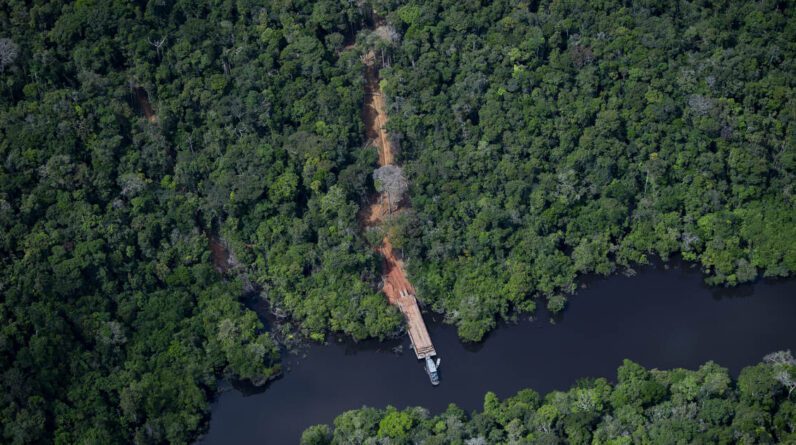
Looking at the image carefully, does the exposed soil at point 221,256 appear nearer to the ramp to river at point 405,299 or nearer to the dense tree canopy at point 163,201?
the dense tree canopy at point 163,201

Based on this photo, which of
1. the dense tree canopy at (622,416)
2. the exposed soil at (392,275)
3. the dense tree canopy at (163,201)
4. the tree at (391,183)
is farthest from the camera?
the tree at (391,183)

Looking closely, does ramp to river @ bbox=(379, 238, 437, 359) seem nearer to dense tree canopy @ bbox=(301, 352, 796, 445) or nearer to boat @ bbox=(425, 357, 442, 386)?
boat @ bbox=(425, 357, 442, 386)

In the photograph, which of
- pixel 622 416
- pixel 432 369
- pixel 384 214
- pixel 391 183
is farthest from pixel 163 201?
pixel 622 416

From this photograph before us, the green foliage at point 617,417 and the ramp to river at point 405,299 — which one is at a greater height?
the ramp to river at point 405,299

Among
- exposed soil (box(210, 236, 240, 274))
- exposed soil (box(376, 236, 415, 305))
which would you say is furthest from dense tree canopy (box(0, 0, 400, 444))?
exposed soil (box(376, 236, 415, 305))

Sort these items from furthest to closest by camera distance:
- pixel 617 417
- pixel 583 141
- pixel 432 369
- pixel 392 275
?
pixel 583 141 → pixel 392 275 → pixel 432 369 → pixel 617 417

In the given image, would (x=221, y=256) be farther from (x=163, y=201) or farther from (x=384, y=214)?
(x=384, y=214)

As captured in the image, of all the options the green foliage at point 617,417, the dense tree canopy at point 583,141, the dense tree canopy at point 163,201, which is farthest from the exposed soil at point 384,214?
the green foliage at point 617,417
